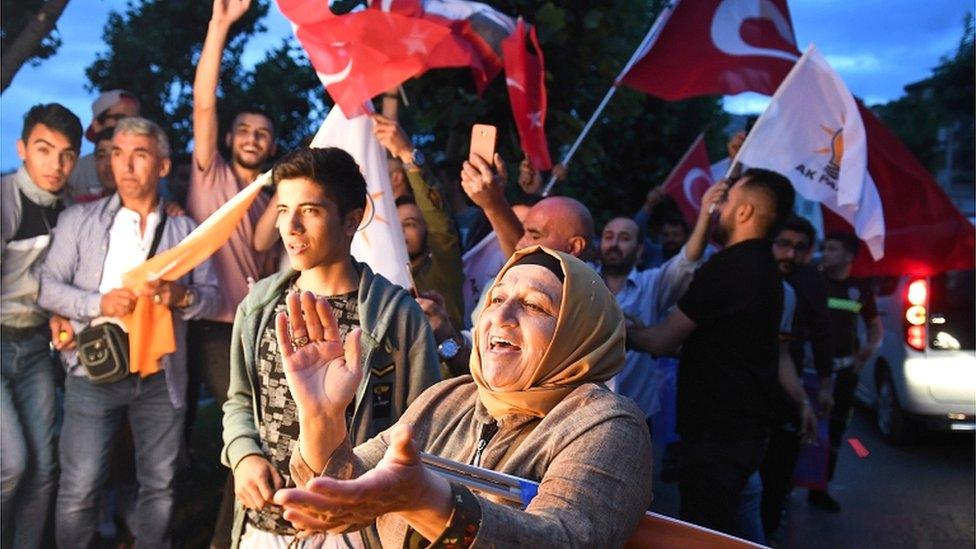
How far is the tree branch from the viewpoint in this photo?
5004mm

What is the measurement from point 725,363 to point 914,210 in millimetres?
2256

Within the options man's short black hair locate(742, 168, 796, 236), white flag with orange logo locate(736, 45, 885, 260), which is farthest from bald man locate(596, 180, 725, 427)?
white flag with orange logo locate(736, 45, 885, 260)

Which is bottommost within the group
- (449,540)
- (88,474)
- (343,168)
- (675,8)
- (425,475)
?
(88,474)

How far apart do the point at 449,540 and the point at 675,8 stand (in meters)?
5.29

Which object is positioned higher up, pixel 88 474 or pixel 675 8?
pixel 675 8

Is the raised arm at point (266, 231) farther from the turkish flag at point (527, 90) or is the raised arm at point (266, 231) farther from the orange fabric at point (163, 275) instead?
the turkish flag at point (527, 90)

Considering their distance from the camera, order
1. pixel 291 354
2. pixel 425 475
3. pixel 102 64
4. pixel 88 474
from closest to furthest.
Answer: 1. pixel 425 475
2. pixel 291 354
3. pixel 88 474
4. pixel 102 64

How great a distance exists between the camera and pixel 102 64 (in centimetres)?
726

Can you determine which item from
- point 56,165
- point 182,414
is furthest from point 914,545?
point 56,165

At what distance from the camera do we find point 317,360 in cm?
198

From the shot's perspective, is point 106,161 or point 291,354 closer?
point 291,354

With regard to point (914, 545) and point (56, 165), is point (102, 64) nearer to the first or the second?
point (56, 165)

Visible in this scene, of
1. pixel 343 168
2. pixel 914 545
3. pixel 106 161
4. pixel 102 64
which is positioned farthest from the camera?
pixel 102 64

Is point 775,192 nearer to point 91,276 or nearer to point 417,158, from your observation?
point 417,158
